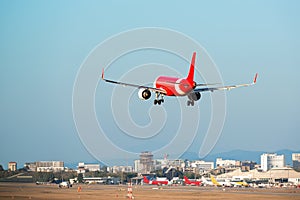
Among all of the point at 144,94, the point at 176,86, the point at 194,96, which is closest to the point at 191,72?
the point at 194,96

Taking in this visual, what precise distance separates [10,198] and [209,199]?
39684 mm

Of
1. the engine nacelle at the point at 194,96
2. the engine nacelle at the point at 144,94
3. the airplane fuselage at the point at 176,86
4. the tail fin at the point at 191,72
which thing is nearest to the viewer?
the airplane fuselage at the point at 176,86

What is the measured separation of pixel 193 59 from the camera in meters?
107

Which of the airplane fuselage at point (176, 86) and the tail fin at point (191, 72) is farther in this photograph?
the tail fin at point (191, 72)

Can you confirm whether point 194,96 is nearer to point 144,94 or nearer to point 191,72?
point 191,72

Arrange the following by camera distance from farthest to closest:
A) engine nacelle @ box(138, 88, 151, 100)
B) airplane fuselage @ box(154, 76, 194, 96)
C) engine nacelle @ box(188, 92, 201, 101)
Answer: engine nacelle @ box(188, 92, 201, 101) → engine nacelle @ box(138, 88, 151, 100) → airplane fuselage @ box(154, 76, 194, 96)

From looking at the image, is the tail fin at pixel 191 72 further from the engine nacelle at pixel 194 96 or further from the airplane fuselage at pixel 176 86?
the engine nacelle at pixel 194 96

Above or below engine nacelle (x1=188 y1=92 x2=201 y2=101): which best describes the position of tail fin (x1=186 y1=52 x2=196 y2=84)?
above

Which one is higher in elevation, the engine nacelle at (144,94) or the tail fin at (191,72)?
the tail fin at (191,72)

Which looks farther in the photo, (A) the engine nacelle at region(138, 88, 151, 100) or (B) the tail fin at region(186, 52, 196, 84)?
(B) the tail fin at region(186, 52, 196, 84)

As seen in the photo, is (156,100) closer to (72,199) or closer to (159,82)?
(159,82)

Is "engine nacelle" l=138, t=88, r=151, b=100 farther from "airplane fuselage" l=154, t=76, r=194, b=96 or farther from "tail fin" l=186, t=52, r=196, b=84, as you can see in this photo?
"tail fin" l=186, t=52, r=196, b=84

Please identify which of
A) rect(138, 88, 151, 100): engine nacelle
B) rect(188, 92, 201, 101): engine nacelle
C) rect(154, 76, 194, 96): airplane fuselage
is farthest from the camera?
rect(188, 92, 201, 101): engine nacelle

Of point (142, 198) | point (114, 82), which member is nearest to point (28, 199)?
point (142, 198)
